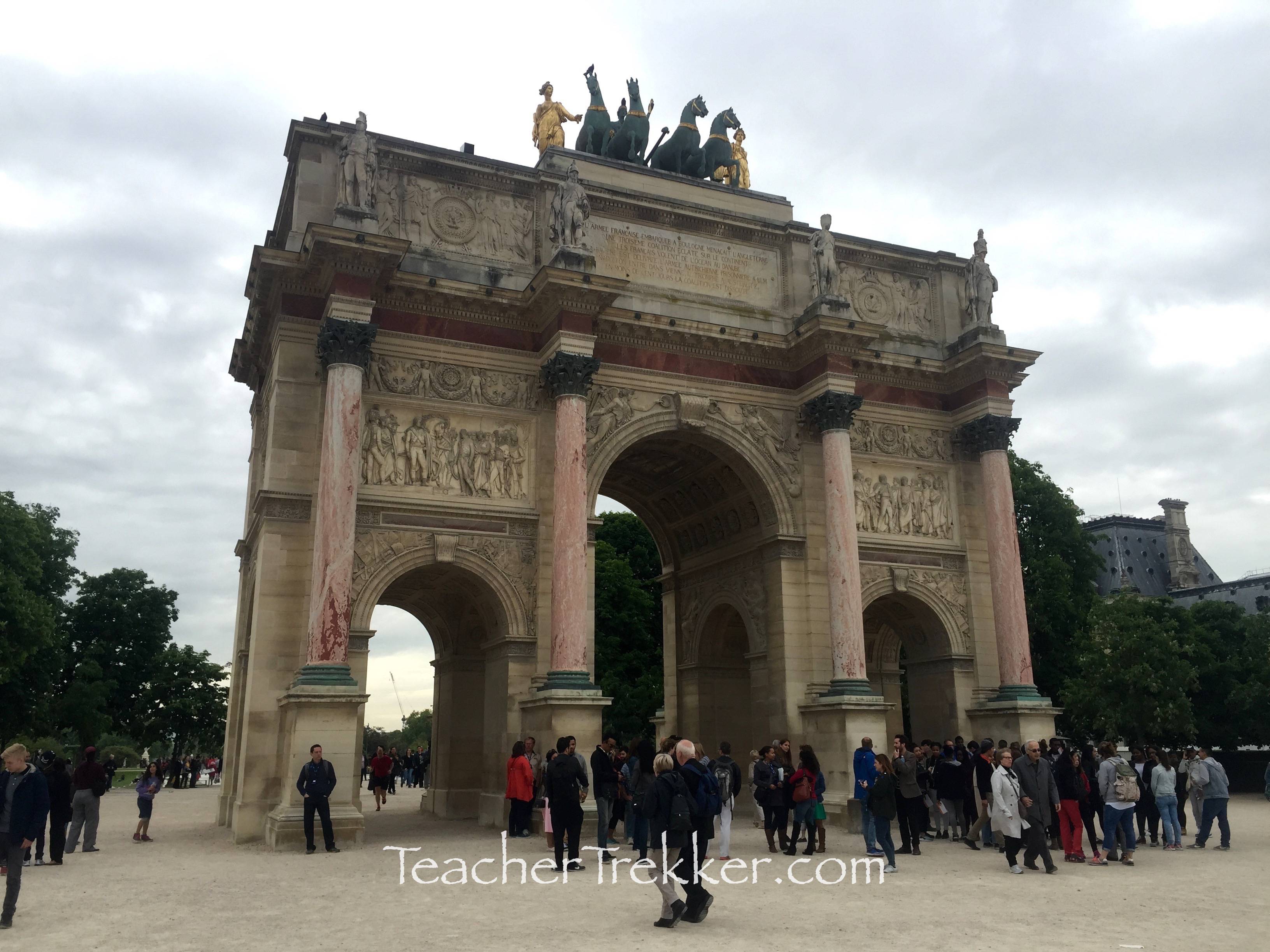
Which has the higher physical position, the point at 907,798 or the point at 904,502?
the point at 904,502

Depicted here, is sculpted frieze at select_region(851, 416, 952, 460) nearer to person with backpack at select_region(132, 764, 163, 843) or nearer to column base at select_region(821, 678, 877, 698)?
column base at select_region(821, 678, 877, 698)

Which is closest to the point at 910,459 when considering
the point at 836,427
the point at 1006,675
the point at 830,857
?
the point at 836,427

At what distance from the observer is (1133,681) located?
118ft

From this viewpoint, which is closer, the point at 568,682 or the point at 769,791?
the point at 769,791

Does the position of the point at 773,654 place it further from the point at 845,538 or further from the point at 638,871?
Result: the point at 638,871

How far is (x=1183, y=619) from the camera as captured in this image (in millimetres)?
41438

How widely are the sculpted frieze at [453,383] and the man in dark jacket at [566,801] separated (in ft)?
34.0

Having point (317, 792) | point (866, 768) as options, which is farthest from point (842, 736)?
point (317, 792)

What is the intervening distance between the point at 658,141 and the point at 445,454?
38.3 feet

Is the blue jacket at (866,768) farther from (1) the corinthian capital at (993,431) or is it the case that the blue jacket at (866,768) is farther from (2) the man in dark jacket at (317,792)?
(1) the corinthian capital at (993,431)

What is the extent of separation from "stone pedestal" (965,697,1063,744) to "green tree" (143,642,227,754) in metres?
42.3

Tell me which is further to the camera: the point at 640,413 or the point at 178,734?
the point at 178,734

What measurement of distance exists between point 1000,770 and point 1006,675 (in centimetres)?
1138

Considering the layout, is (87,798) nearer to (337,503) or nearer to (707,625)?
(337,503)
